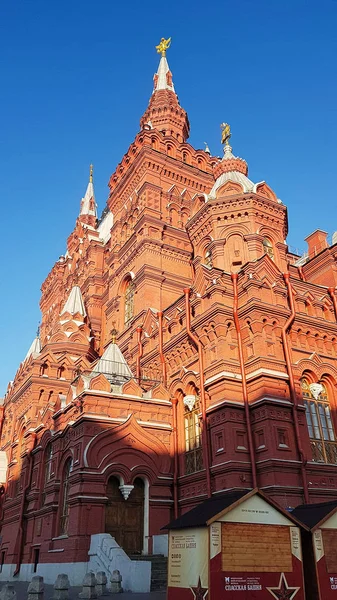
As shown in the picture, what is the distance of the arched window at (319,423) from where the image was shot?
623 inches

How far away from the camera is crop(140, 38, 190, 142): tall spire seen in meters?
32.0

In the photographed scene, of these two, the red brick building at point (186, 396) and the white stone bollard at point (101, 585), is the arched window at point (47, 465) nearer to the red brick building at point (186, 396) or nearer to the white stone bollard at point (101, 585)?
the red brick building at point (186, 396)

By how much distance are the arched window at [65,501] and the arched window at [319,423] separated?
25.7 feet

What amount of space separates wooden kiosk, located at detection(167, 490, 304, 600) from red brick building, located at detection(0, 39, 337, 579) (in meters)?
5.84

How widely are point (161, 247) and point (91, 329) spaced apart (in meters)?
7.39

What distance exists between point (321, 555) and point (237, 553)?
1800 mm

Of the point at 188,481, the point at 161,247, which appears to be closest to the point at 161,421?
the point at 188,481

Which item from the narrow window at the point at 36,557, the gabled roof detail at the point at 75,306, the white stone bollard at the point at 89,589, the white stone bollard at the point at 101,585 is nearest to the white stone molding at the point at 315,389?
the white stone bollard at the point at 101,585

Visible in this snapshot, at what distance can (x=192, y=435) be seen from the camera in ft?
57.5

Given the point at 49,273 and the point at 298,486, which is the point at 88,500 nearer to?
the point at 298,486

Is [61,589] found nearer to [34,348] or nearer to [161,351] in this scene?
[161,351]

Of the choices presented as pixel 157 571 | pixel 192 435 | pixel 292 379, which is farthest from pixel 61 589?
pixel 292 379

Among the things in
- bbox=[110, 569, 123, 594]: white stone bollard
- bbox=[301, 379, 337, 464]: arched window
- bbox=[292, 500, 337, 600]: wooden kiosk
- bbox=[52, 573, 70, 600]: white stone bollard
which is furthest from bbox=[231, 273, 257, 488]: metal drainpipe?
bbox=[52, 573, 70, 600]: white stone bollard

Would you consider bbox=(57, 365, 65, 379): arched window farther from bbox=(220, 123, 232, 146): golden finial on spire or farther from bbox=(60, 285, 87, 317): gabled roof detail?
bbox=(220, 123, 232, 146): golden finial on spire
